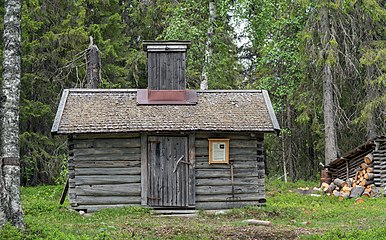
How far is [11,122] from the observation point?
1120 centimetres

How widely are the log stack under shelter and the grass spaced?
3.68ft

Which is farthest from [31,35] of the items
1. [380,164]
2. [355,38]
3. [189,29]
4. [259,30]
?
[380,164]

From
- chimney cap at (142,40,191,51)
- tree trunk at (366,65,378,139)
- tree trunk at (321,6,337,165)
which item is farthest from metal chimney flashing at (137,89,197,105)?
tree trunk at (366,65,378,139)

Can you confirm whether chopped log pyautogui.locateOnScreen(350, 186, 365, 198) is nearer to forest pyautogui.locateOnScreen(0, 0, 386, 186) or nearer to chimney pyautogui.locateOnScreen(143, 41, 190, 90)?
forest pyautogui.locateOnScreen(0, 0, 386, 186)

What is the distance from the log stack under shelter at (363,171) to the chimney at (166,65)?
7.46 meters

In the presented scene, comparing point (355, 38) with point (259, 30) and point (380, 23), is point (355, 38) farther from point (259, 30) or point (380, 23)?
point (259, 30)

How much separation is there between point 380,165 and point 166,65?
28.1 ft

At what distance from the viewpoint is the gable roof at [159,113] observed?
16.9m

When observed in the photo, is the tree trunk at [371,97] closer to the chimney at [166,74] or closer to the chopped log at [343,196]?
the chopped log at [343,196]

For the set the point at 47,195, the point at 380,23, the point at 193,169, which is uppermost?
the point at 380,23

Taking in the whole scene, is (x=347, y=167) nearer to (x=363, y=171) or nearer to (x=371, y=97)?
(x=363, y=171)

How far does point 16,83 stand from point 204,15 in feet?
56.9

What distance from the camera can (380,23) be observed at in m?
25.4

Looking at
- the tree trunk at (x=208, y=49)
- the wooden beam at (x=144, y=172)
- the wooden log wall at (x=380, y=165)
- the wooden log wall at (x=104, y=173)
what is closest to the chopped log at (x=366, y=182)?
the wooden log wall at (x=380, y=165)
